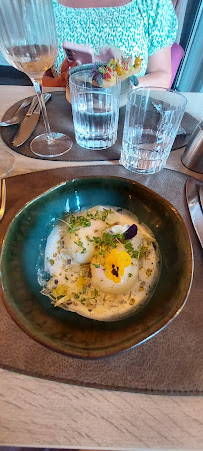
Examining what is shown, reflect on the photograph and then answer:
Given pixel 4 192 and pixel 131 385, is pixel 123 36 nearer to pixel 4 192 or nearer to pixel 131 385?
pixel 4 192

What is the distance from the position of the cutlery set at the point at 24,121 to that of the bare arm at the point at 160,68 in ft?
1.57

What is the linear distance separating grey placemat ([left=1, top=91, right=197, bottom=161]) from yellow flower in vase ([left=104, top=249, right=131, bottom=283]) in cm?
33

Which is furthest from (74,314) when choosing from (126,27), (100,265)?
(126,27)

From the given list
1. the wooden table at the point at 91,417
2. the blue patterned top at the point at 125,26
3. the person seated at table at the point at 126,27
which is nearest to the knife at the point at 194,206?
the wooden table at the point at 91,417

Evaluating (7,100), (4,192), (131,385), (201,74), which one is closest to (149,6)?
(7,100)

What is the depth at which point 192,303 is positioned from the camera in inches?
15.2

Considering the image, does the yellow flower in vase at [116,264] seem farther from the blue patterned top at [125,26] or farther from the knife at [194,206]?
the blue patterned top at [125,26]

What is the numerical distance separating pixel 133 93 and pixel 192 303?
46 centimetres

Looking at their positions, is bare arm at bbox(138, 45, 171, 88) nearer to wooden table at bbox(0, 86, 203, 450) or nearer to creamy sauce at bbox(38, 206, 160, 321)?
creamy sauce at bbox(38, 206, 160, 321)

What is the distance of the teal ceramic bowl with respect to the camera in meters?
0.29

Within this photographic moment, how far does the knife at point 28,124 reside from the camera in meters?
0.66

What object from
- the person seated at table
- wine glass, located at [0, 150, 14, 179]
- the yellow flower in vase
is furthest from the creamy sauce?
the person seated at table

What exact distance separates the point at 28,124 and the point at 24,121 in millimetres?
18

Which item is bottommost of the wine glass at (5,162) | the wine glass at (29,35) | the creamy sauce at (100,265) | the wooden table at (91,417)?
the wooden table at (91,417)
